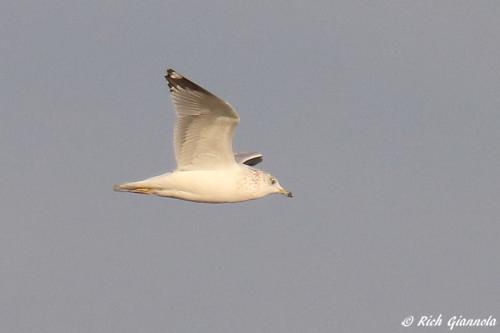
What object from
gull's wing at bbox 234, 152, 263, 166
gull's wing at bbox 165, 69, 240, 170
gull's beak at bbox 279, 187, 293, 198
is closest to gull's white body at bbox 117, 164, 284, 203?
gull's wing at bbox 165, 69, 240, 170

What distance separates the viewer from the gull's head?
1914cm

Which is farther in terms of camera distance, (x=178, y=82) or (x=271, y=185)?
(x=271, y=185)

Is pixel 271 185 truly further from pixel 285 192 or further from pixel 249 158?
pixel 249 158

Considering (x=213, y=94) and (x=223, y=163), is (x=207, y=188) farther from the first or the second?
(x=213, y=94)

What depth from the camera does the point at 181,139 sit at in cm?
1809

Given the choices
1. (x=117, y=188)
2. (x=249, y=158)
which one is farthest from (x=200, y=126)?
(x=249, y=158)

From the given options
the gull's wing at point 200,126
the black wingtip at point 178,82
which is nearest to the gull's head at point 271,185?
the gull's wing at point 200,126

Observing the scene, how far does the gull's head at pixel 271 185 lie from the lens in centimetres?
1914

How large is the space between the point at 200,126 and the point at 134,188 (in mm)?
1194

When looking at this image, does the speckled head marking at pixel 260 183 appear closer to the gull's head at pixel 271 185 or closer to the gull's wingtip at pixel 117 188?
the gull's head at pixel 271 185

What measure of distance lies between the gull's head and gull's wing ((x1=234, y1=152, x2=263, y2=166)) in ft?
3.01

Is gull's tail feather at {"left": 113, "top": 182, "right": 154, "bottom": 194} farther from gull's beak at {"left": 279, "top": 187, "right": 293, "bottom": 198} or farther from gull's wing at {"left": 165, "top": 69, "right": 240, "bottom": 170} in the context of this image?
gull's beak at {"left": 279, "top": 187, "right": 293, "bottom": 198}

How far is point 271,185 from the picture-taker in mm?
19328

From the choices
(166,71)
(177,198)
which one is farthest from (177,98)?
(177,198)
